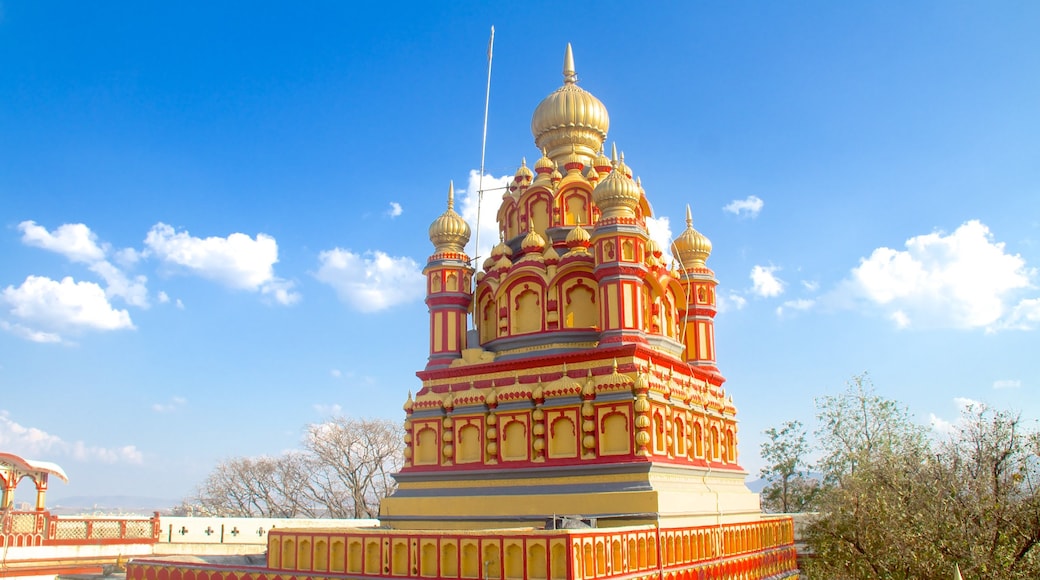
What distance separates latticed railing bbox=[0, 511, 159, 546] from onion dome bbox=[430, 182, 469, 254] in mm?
11762

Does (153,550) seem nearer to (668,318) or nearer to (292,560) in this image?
(292,560)

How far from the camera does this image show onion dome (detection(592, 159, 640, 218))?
74.0 feet

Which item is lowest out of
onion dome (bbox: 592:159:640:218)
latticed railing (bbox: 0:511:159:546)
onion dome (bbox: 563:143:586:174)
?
latticed railing (bbox: 0:511:159:546)

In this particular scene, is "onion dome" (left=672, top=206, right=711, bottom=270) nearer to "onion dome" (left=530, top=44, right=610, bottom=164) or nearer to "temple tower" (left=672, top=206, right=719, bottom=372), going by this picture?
"temple tower" (left=672, top=206, right=719, bottom=372)

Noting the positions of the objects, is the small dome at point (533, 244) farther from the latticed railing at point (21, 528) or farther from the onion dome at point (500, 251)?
the latticed railing at point (21, 528)

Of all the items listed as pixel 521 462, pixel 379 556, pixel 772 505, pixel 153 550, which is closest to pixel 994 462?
pixel 521 462

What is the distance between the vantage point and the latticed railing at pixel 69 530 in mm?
23331

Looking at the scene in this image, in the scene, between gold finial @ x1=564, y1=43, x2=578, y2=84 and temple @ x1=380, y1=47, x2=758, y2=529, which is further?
gold finial @ x1=564, y1=43, x2=578, y2=84

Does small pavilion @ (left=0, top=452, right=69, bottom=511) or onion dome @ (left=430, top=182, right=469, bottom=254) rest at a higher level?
onion dome @ (left=430, top=182, right=469, bottom=254)

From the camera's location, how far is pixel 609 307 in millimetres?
21578

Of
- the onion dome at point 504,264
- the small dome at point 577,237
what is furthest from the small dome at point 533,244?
the small dome at point 577,237

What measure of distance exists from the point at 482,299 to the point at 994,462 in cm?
1365

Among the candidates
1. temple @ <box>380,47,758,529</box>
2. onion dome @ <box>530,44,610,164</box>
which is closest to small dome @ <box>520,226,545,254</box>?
temple @ <box>380,47,758,529</box>

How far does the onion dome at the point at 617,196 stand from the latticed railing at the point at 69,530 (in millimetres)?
16123
